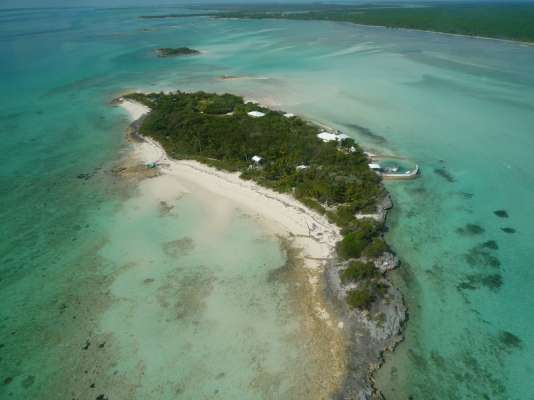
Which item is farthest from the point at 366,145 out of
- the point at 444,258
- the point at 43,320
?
the point at 43,320

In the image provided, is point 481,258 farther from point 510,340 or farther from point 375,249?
point 375,249

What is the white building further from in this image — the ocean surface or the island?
the ocean surface

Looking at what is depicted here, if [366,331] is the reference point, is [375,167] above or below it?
below

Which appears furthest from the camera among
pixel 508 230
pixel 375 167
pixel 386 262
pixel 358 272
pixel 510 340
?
pixel 375 167

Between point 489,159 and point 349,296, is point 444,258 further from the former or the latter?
point 489,159

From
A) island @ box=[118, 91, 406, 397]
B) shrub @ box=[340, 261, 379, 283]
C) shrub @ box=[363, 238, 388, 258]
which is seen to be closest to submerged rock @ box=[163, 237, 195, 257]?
island @ box=[118, 91, 406, 397]

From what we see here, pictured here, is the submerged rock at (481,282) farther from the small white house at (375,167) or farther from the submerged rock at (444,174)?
the small white house at (375,167)

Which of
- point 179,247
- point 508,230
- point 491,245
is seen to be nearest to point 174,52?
point 179,247
